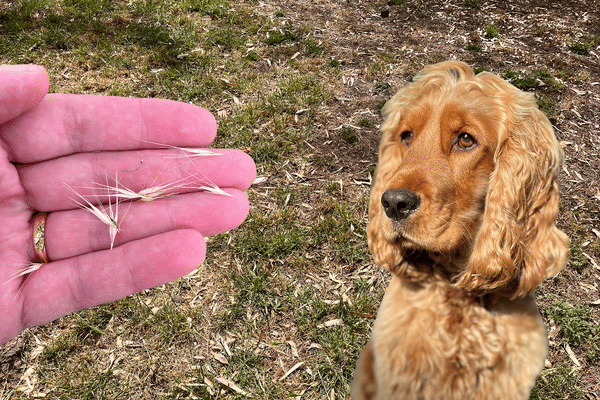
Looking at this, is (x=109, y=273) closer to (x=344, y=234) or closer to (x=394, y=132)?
(x=394, y=132)

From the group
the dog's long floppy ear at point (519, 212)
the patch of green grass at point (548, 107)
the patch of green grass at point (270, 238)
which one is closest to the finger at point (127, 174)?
the dog's long floppy ear at point (519, 212)

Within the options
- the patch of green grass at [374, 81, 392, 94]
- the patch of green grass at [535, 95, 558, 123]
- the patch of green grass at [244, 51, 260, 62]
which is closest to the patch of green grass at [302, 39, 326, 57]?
the patch of green grass at [244, 51, 260, 62]

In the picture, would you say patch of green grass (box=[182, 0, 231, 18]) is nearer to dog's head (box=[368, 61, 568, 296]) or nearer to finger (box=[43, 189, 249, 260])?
finger (box=[43, 189, 249, 260])

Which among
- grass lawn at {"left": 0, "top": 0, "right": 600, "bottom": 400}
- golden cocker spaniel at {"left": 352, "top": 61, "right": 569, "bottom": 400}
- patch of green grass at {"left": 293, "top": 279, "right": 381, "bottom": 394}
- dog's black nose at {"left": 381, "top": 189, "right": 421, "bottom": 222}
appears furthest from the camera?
grass lawn at {"left": 0, "top": 0, "right": 600, "bottom": 400}

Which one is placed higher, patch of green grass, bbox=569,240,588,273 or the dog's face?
the dog's face

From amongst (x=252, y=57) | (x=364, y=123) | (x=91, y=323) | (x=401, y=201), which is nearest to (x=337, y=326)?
(x=401, y=201)

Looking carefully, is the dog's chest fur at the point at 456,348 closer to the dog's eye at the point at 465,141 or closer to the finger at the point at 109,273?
the dog's eye at the point at 465,141
